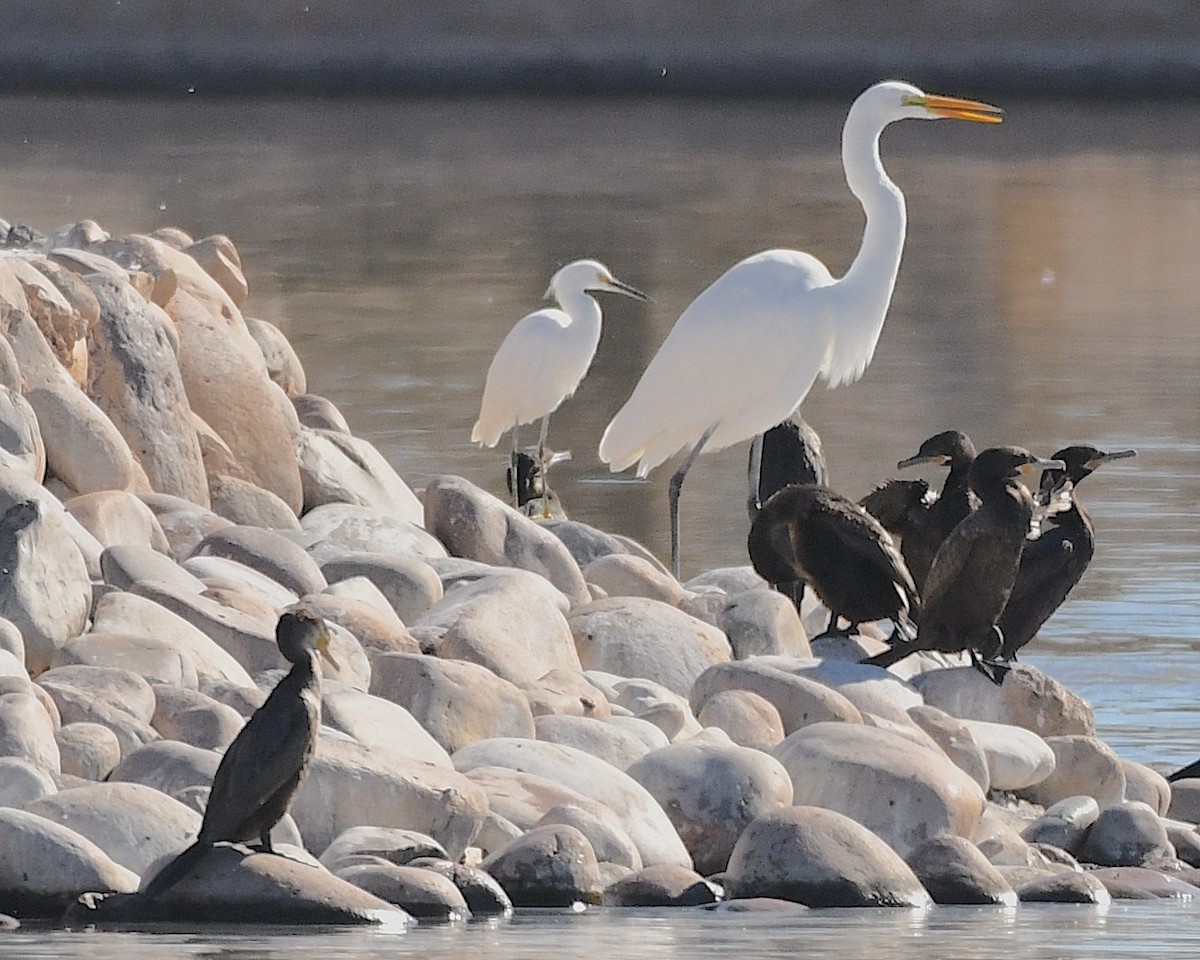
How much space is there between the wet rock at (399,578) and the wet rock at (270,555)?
0.10 m

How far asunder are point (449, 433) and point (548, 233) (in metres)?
11.9

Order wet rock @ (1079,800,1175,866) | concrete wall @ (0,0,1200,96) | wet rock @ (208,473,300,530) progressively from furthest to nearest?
1. concrete wall @ (0,0,1200,96)
2. wet rock @ (208,473,300,530)
3. wet rock @ (1079,800,1175,866)

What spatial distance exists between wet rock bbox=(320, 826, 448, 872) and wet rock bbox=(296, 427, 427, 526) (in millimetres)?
4031

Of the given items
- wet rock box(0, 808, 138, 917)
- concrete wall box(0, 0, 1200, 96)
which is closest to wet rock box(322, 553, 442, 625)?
wet rock box(0, 808, 138, 917)

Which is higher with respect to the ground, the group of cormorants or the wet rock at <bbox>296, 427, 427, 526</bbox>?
the group of cormorants

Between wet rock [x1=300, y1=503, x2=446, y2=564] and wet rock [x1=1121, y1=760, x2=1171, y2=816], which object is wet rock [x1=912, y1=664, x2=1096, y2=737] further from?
wet rock [x1=300, y1=503, x2=446, y2=564]

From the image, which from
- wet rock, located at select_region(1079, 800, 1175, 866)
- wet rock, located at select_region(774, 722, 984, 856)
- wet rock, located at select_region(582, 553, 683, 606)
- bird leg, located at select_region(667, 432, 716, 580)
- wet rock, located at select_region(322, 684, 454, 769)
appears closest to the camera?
wet rock, located at select_region(322, 684, 454, 769)

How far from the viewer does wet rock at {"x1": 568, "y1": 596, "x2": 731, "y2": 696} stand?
805cm

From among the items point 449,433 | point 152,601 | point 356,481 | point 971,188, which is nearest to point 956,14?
point 971,188

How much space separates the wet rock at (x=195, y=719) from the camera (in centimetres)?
636

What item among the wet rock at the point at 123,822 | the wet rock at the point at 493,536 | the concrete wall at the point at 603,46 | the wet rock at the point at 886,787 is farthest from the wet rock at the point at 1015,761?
the concrete wall at the point at 603,46

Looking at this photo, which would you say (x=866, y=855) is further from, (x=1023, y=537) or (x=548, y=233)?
(x=548, y=233)

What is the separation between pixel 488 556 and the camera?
366 inches

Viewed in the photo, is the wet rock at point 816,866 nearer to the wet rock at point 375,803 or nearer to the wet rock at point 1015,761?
A: the wet rock at point 375,803
